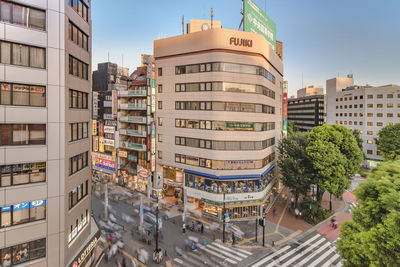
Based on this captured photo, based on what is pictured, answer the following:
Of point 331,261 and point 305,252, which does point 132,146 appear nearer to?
point 305,252

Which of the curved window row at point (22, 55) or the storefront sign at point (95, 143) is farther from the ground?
the curved window row at point (22, 55)

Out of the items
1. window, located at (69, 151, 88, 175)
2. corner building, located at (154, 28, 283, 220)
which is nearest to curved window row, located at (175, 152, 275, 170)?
corner building, located at (154, 28, 283, 220)

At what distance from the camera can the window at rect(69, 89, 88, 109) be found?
54.2 ft

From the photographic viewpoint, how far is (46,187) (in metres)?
14.7

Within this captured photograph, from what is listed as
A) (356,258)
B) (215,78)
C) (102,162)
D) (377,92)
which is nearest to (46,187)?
(356,258)

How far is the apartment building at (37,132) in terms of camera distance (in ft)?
43.8

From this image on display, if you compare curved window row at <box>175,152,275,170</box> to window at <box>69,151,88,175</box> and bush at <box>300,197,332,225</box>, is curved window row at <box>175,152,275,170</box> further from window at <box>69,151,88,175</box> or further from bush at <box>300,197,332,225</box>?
window at <box>69,151,88,175</box>

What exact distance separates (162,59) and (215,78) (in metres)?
11.2

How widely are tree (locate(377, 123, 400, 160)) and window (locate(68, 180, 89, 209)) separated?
6457 centimetres

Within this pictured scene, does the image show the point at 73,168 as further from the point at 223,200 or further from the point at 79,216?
the point at 223,200

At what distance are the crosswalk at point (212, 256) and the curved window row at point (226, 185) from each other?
7.99m

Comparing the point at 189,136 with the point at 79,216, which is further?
the point at 189,136

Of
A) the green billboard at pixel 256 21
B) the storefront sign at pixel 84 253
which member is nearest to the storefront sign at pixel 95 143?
the storefront sign at pixel 84 253

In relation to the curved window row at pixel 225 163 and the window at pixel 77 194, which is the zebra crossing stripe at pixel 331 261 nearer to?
the curved window row at pixel 225 163
